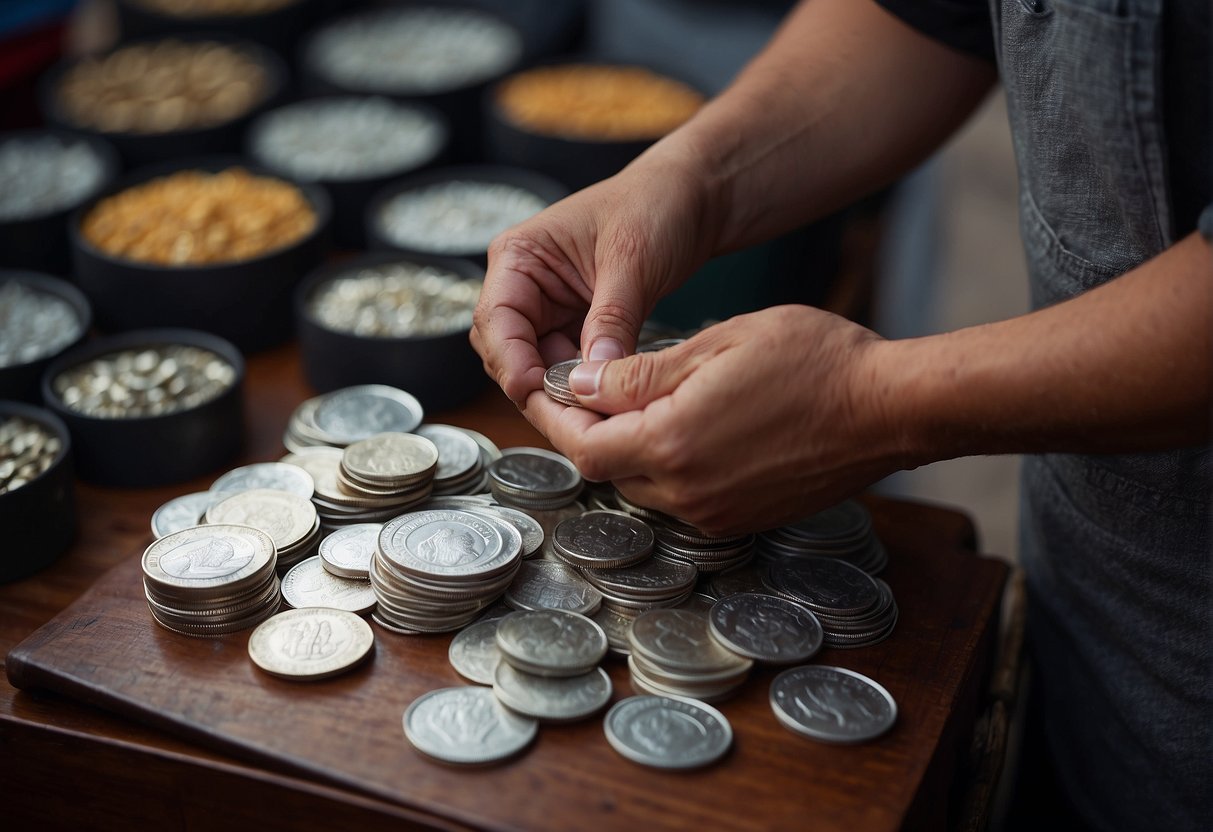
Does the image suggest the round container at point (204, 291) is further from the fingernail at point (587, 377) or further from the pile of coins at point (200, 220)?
the fingernail at point (587, 377)

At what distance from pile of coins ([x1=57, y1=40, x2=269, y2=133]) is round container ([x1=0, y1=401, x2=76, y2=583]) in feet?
3.38

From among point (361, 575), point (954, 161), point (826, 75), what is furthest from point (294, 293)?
point (954, 161)

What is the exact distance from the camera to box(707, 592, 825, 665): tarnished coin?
3.41 feet

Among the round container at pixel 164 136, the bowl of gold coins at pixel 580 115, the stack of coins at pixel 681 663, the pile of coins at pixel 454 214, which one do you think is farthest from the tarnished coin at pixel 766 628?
the round container at pixel 164 136

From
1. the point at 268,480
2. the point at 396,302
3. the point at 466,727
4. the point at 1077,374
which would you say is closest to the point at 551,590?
the point at 466,727

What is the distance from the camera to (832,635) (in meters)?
1.09

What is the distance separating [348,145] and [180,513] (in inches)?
Result: 42.0

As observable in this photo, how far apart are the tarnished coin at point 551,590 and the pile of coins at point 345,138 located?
1072 mm

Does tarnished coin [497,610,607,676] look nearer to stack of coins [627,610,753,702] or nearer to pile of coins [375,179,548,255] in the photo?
stack of coins [627,610,753,702]

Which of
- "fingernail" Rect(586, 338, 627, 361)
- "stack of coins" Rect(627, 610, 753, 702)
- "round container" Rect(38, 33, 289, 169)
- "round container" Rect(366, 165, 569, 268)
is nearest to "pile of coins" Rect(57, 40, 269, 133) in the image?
"round container" Rect(38, 33, 289, 169)

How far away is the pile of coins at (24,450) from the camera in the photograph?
1.27 metres

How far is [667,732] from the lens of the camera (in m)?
0.97

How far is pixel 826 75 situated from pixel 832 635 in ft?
2.27

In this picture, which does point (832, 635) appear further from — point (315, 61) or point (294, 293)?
point (315, 61)
